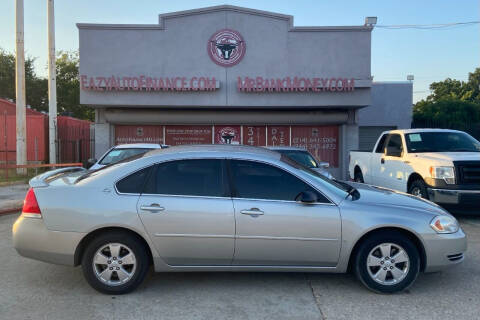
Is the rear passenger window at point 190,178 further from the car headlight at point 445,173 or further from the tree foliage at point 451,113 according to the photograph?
the tree foliage at point 451,113

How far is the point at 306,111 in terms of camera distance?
52.6 feet

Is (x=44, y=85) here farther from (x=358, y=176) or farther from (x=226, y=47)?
(x=358, y=176)

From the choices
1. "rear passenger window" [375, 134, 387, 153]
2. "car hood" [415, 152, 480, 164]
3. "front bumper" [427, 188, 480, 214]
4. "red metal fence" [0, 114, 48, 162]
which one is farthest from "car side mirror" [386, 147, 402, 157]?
"red metal fence" [0, 114, 48, 162]

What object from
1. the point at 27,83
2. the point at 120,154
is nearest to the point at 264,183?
the point at 120,154

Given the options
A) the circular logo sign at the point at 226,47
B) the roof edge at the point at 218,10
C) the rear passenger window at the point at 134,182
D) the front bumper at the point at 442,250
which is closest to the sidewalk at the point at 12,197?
the rear passenger window at the point at 134,182

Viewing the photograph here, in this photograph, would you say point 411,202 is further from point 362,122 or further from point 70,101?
point 70,101

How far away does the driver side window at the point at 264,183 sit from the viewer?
4184mm

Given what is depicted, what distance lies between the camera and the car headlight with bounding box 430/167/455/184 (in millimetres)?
7394

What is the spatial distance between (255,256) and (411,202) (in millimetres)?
1891

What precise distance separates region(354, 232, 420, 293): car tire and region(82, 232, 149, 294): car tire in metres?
2.33

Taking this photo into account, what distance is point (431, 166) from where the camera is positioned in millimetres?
7621

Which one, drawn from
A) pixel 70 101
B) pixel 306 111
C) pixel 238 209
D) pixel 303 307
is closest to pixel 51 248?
pixel 238 209

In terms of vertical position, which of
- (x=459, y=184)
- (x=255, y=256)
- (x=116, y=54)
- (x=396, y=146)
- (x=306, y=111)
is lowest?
(x=255, y=256)

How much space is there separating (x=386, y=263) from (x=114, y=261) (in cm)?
288
